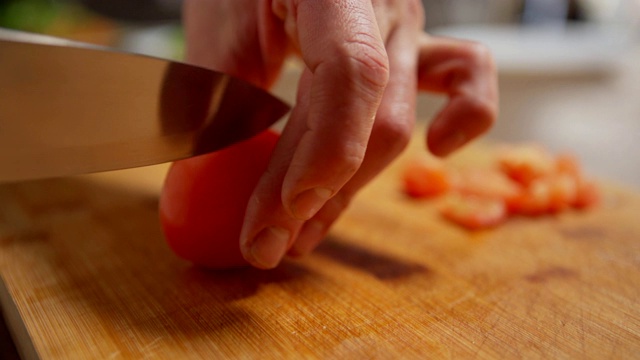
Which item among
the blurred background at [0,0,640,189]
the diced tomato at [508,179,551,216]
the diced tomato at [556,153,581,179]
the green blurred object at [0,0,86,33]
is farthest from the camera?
the blurred background at [0,0,640,189]

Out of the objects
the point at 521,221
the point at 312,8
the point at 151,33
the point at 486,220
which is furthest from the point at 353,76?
the point at 151,33

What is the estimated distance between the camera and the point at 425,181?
1349 mm

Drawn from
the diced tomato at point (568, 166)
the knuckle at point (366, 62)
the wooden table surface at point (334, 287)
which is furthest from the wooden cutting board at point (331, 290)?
the knuckle at point (366, 62)

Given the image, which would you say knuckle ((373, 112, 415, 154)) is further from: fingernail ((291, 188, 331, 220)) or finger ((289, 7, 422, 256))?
fingernail ((291, 188, 331, 220))

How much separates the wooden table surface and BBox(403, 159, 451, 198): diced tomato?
0.05m

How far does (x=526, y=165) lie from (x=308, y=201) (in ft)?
3.05

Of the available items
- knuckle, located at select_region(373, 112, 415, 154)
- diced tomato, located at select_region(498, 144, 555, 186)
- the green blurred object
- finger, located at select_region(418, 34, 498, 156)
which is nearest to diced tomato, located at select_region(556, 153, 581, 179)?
diced tomato, located at select_region(498, 144, 555, 186)

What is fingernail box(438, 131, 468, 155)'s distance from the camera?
1028 mm

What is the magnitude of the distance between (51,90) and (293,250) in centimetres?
43

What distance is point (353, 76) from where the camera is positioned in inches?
25.0

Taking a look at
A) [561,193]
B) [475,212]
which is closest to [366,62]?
[475,212]

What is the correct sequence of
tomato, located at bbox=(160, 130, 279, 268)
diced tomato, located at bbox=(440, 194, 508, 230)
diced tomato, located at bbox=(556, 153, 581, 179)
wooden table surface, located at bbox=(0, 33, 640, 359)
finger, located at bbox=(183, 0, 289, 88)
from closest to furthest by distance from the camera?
wooden table surface, located at bbox=(0, 33, 640, 359) → tomato, located at bbox=(160, 130, 279, 268) → finger, located at bbox=(183, 0, 289, 88) → diced tomato, located at bbox=(440, 194, 508, 230) → diced tomato, located at bbox=(556, 153, 581, 179)

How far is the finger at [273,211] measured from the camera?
760 mm

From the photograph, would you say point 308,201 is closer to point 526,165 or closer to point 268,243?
point 268,243
